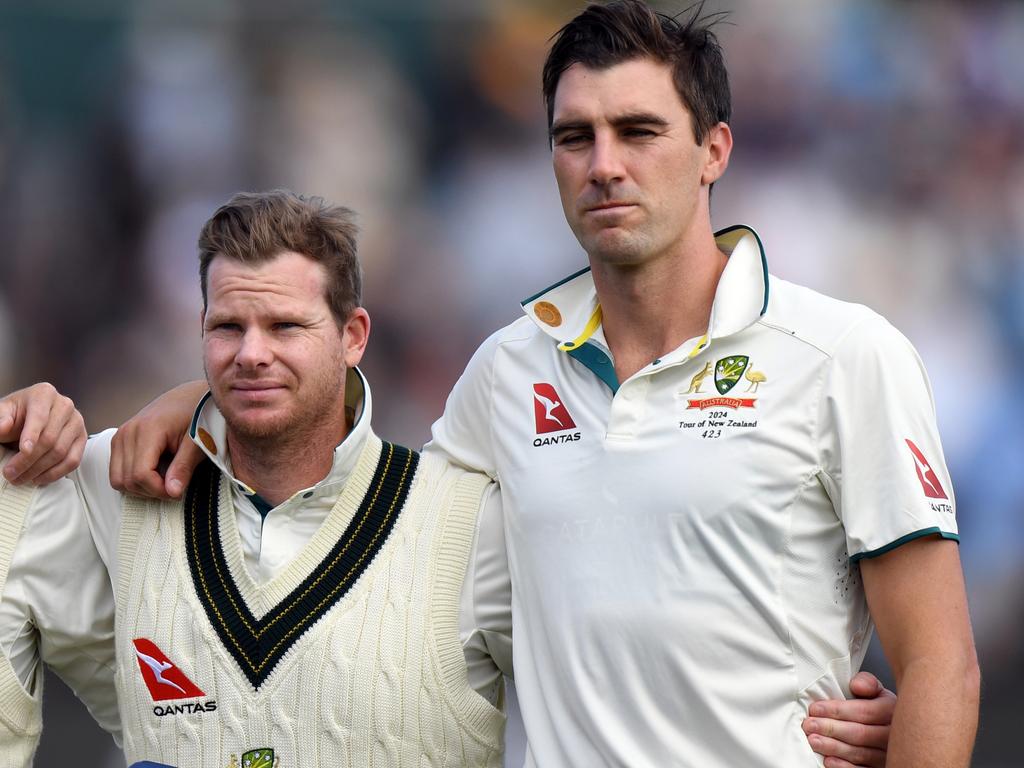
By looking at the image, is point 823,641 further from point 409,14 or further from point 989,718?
point 409,14

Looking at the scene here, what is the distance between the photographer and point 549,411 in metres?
3.20

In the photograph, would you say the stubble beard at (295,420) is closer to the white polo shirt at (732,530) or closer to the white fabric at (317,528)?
the white fabric at (317,528)

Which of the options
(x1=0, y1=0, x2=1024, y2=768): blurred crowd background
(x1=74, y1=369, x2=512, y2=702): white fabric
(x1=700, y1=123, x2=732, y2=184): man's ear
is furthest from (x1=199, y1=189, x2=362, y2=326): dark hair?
(x1=0, y1=0, x2=1024, y2=768): blurred crowd background

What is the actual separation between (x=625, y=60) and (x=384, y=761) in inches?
58.4

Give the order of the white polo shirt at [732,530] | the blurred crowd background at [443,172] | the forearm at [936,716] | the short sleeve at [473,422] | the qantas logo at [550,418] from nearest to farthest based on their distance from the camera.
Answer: the forearm at [936,716]
the white polo shirt at [732,530]
the qantas logo at [550,418]
the short sleeve at [473,422]
the blurred crowd background at [443,172]

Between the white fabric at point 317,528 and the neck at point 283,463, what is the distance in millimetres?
30

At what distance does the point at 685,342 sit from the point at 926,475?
0.53 meters

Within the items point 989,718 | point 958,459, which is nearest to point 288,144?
point 958,459

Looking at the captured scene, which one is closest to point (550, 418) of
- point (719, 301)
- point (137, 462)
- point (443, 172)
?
point (719, 301)

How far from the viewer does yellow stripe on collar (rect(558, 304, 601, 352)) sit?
10.5 feet

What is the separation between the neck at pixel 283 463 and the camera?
334 cm

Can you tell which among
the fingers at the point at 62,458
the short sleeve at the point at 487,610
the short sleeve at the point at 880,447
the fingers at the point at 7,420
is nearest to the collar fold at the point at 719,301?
the short sleeve at the point at 880,447

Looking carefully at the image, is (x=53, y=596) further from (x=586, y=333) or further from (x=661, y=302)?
(x=661, y=302)

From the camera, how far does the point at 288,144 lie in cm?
770
